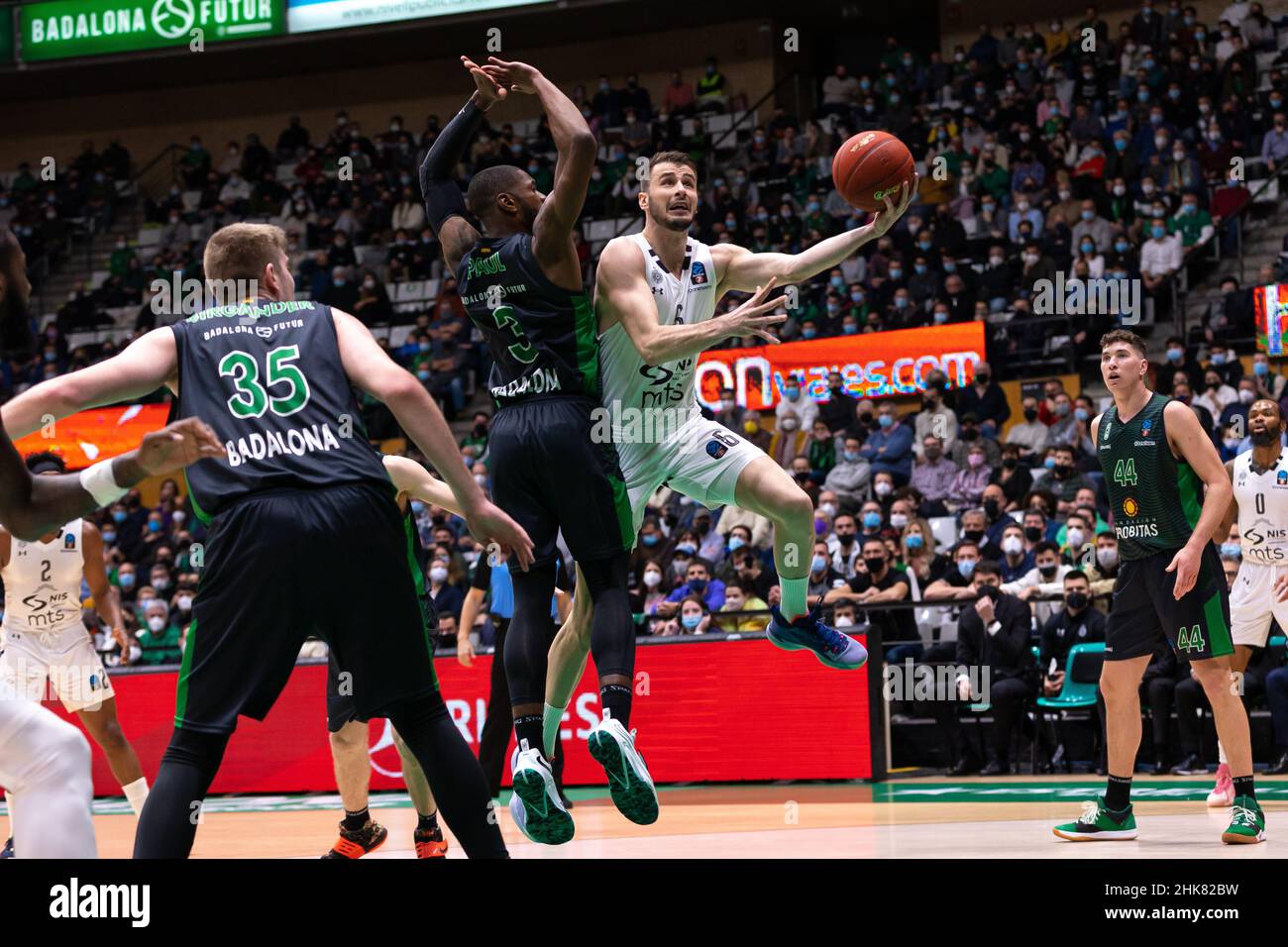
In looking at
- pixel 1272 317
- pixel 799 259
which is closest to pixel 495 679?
pixel 799 259

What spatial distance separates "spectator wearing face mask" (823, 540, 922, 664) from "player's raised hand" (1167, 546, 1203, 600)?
540cm

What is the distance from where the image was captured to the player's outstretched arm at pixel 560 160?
5.38 metres

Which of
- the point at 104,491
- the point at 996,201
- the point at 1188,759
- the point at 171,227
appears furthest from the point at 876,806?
the point at 171,227

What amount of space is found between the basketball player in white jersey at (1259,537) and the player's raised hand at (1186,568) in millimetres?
3833

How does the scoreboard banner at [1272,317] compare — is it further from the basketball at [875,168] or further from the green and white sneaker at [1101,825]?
the basketball at [875,168]

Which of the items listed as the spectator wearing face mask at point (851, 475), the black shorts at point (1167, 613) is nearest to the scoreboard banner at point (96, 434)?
the spectator wearing face mask at point (851, 475)

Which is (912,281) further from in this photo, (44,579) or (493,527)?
(493,527)

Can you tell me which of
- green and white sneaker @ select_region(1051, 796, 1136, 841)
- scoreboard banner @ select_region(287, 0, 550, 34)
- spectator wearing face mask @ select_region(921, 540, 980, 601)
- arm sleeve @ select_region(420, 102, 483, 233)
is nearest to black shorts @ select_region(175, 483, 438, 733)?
arm sleeve @ select_region(420, 102, 483, 233)

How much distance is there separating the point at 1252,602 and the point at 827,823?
4.22 meters

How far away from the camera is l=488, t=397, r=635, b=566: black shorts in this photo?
18.3ft

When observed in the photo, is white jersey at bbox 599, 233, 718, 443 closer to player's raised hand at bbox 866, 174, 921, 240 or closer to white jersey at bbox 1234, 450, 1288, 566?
player's raised hand at bbox 866, 174, 921, 240

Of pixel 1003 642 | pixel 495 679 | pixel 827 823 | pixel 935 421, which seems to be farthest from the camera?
pixel 935 421

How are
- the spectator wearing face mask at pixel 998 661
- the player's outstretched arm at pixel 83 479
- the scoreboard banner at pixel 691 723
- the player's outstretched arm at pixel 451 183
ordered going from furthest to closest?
the spectator wearing face mask at pixel 998 661 → the scoreboard banner at pixel 691 723 → the player's outstretched arm at pixel 451 183 → the player's outstretched arm at pixel 83 479

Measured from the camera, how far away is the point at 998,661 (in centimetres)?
1183
